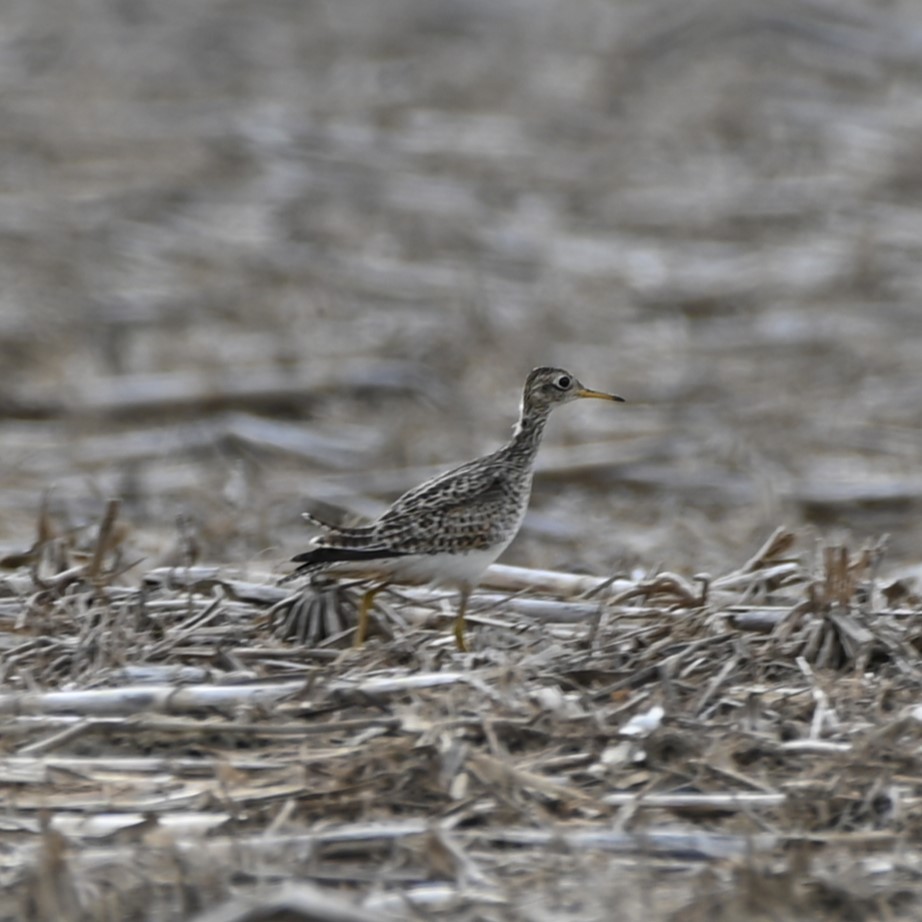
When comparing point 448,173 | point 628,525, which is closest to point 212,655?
point 628,525

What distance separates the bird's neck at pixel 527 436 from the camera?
27.1 ft

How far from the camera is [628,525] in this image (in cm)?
1200

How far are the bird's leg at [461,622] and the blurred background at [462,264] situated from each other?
1432 mm

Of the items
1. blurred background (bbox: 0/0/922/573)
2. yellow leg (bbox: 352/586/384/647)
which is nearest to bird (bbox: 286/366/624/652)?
yellow leg (bbox: 352/586/384/647)

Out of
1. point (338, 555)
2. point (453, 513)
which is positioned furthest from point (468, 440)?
point (338, 555)

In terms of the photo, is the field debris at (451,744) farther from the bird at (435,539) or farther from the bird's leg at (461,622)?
the bird at (435,539)

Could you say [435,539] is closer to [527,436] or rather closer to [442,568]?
[442,568]

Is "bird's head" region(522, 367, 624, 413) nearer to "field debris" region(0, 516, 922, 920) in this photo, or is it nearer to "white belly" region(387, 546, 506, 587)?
"field debris" region(0, 516, 922, 920)

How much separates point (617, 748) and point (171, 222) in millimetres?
12216

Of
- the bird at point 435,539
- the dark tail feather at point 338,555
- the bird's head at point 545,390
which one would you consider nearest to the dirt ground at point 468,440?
the bird at point 435,539

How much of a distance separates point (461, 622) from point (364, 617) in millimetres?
371

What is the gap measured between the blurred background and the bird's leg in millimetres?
1432

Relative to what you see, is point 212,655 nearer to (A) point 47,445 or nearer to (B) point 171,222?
(A) point 47,445

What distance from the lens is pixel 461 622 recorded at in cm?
756
